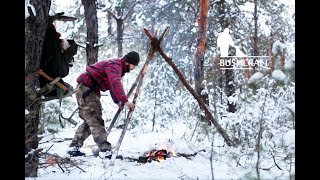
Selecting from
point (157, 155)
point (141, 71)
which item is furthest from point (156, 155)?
point (141, 71)

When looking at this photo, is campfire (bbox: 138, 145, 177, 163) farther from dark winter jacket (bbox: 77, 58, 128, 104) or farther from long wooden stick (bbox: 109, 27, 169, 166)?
dark winter jacket (bbox: 77, 58, 128, 104)

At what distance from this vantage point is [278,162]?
11.4ft

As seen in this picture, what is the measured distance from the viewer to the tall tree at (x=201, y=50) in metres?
5.29

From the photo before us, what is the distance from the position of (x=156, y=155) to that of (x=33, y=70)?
5.76ft

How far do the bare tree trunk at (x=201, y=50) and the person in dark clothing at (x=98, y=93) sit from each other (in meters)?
1.31

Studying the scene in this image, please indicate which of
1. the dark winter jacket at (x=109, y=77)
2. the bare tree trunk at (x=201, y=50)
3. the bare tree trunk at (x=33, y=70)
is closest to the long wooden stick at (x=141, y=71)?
the dark winter jacket at (x=109, y=77)

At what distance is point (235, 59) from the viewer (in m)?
4.44

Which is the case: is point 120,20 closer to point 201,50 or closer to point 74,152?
point 201,50

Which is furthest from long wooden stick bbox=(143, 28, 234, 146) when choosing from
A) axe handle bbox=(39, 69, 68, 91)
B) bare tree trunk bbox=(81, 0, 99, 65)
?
axe handle bbox=(39, 69, 68, 91)

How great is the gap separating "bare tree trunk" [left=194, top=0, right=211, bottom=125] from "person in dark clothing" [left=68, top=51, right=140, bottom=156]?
1.31 meters

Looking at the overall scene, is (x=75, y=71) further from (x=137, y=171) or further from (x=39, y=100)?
(x=137, y=171)

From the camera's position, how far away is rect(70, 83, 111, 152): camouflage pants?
442 cm
